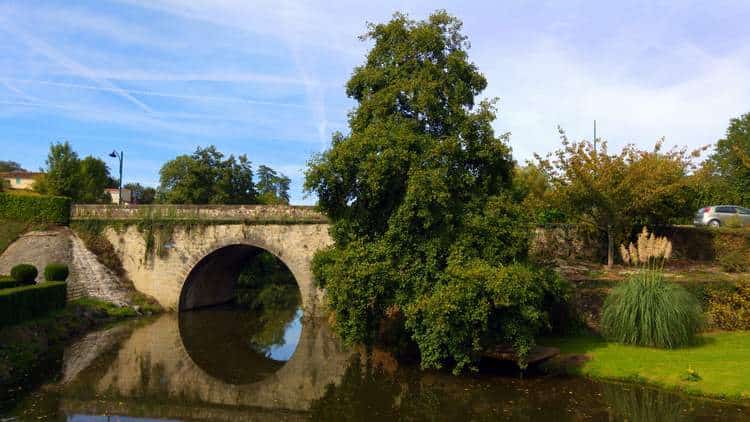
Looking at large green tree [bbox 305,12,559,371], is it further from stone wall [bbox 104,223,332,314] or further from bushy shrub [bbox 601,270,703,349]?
stone wall [bbox 104,223,332,314]

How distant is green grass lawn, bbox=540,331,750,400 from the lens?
14.5m

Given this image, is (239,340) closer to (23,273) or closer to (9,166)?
(23,273)

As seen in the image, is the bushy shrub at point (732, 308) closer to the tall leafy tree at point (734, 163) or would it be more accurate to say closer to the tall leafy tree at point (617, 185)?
the tall leafy tree at point (617, 185)

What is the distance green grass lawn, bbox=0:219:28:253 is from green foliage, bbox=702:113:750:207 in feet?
137

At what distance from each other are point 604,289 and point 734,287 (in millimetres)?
4461

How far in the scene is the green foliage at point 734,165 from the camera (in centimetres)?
4244

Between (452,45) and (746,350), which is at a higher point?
(452,45)

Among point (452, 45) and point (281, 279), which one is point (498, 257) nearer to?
point (452, 45)

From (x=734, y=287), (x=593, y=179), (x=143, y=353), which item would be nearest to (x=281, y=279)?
(x=143, y=353)

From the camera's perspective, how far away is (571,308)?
20812 mm

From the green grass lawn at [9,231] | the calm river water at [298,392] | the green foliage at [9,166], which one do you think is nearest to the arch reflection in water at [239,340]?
the calm river water at [298,392]

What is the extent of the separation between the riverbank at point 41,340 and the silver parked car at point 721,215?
31419mm

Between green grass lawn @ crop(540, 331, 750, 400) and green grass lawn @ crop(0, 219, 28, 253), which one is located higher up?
green grass lawn @ crop(0, 219, 28, 253)

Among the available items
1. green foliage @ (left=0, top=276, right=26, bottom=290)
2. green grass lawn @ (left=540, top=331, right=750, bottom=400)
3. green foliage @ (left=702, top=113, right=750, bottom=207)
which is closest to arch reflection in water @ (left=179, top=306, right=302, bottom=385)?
green foliage @ (left=0, top=276, right=26, bottom=290)
